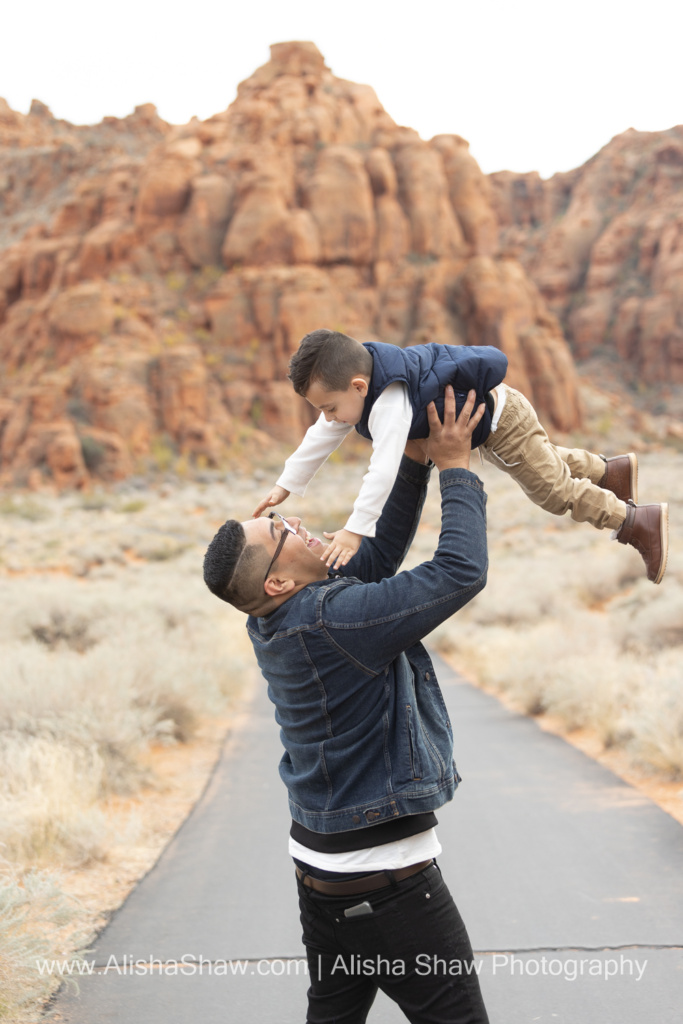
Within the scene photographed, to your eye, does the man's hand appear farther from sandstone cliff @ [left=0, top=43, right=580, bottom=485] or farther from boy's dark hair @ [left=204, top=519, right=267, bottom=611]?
sandstone cliff @ [left=0, top=43, right=580, bottom=485]

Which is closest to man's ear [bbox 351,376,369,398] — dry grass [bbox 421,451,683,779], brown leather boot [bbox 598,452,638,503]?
brown leather boot [bbox 598,452,638,503]

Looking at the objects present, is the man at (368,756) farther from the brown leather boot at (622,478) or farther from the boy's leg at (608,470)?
the brown leather boot at (622,478)

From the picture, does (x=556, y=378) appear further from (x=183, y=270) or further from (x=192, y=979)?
(x=192, y=979)

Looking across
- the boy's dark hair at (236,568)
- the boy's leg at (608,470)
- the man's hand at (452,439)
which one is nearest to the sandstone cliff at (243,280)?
the boy's leg at (608,470)

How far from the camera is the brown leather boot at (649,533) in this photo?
11.7 feet

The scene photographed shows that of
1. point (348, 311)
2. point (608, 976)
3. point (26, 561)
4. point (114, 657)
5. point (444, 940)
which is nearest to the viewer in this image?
point (444, 940)

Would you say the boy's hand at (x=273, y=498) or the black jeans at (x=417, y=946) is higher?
the boy's hand at (x=273, y=498)

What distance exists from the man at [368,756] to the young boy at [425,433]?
324 millimetres

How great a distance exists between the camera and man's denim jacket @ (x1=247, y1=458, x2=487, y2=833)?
234 centimetres

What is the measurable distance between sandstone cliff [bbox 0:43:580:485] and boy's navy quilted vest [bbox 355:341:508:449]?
45.4 metres

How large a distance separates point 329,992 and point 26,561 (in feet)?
93.1

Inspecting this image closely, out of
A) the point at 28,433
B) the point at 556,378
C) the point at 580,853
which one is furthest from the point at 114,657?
the point at 556,378

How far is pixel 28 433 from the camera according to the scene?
50344mm

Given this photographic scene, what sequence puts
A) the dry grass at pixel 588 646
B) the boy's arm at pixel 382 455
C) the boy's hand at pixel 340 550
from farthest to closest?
1. the dry grass at pixel 588 646
2. the boy's arm at pixel 382 455
3. the boy's hand at pixel 340 550
